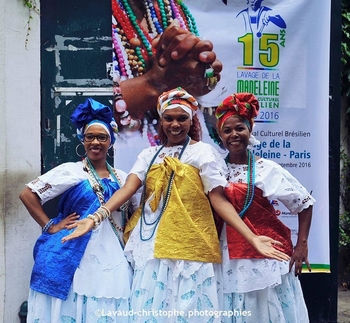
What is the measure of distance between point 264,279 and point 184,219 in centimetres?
63

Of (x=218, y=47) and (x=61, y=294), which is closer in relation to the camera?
(x=61, y=294)

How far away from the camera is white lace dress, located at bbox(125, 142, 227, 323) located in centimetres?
295

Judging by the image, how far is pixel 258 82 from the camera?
446cm

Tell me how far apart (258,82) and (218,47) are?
48 cm

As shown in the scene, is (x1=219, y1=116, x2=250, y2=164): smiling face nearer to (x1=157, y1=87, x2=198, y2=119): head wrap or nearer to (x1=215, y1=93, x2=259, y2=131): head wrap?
(x1=215, y1=93, x2=259, y2=131): head wrap

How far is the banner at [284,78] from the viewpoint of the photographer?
4434 millimetres

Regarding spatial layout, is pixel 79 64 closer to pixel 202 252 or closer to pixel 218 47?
pixel 218 47

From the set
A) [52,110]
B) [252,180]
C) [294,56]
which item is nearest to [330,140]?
[294,56]

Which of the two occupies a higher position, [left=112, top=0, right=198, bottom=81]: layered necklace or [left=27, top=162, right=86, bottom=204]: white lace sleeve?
[left=112, top=0, right=198, bottom=81]: layered necklace

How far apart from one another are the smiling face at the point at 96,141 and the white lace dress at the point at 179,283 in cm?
54

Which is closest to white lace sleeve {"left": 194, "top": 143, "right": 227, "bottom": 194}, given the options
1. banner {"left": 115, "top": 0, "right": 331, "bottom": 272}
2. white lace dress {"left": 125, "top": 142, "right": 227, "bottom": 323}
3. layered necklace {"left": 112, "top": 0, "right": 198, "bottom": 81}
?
white lace dress {"left": 125, "top": 142, "right": 227, "bottom": 323}

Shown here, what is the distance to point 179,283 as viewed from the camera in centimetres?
299

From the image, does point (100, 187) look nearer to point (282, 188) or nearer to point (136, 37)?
point (282, 188)

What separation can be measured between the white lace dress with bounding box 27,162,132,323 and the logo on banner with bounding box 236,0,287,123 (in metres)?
1.96
